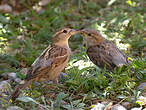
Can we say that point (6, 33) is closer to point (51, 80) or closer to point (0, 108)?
point (51, 80)

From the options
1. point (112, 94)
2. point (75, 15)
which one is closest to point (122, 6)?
point (75, 15)

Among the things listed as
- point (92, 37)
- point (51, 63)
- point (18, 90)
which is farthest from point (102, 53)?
point (18, 90)

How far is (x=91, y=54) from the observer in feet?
18.5

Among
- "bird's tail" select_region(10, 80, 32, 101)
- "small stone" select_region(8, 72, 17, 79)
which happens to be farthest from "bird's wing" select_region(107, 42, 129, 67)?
"small stone" select_region(8, 72, 17, 79)

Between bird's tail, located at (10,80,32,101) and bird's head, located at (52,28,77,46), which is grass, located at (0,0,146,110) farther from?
bird's head, located at (52,28,77,46)

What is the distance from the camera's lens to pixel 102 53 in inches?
216

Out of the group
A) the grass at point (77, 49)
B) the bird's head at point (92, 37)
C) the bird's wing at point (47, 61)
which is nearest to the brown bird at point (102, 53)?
the bird's head at point (92, 37)

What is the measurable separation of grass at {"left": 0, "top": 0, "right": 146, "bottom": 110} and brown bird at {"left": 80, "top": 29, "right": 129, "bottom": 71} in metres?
0.16

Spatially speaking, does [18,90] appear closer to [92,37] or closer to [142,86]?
[142,86]

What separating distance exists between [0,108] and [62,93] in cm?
93

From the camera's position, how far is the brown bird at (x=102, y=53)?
5.18 metres

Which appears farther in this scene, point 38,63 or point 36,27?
point 36,27

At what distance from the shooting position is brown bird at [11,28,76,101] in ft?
14.9

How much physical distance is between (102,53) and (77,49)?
4.75ft
